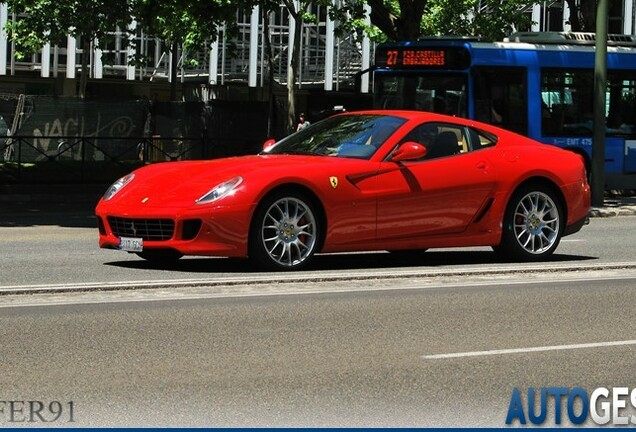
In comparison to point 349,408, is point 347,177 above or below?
above

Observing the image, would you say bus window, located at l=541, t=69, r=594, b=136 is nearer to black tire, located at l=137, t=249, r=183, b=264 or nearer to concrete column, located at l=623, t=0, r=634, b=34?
black tire, located at l=137, t=249, r=183, b=264

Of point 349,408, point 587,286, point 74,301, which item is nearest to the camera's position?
point 349,408

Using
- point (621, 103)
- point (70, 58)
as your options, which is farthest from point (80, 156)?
point (70, 58)

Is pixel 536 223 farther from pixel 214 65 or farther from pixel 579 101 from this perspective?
pixel 214 65

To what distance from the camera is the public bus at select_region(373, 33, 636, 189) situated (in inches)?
1041

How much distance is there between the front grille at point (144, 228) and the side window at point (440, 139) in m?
2.46

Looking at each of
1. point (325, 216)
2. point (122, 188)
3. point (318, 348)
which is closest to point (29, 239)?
point (122, 188)

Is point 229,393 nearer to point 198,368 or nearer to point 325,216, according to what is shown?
point 198,368

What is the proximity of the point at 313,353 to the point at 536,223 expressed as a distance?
20.2 feet

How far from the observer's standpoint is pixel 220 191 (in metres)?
12.2

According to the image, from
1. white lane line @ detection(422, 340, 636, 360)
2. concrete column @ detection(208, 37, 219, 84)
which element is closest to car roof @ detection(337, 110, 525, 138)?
white lane line @ detection(422, 340, 636, 360)

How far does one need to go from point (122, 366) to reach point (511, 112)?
2010 cm

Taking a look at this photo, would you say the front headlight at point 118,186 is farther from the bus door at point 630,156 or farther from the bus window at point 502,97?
the bus door at point 630,156

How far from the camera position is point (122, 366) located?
7.79m
